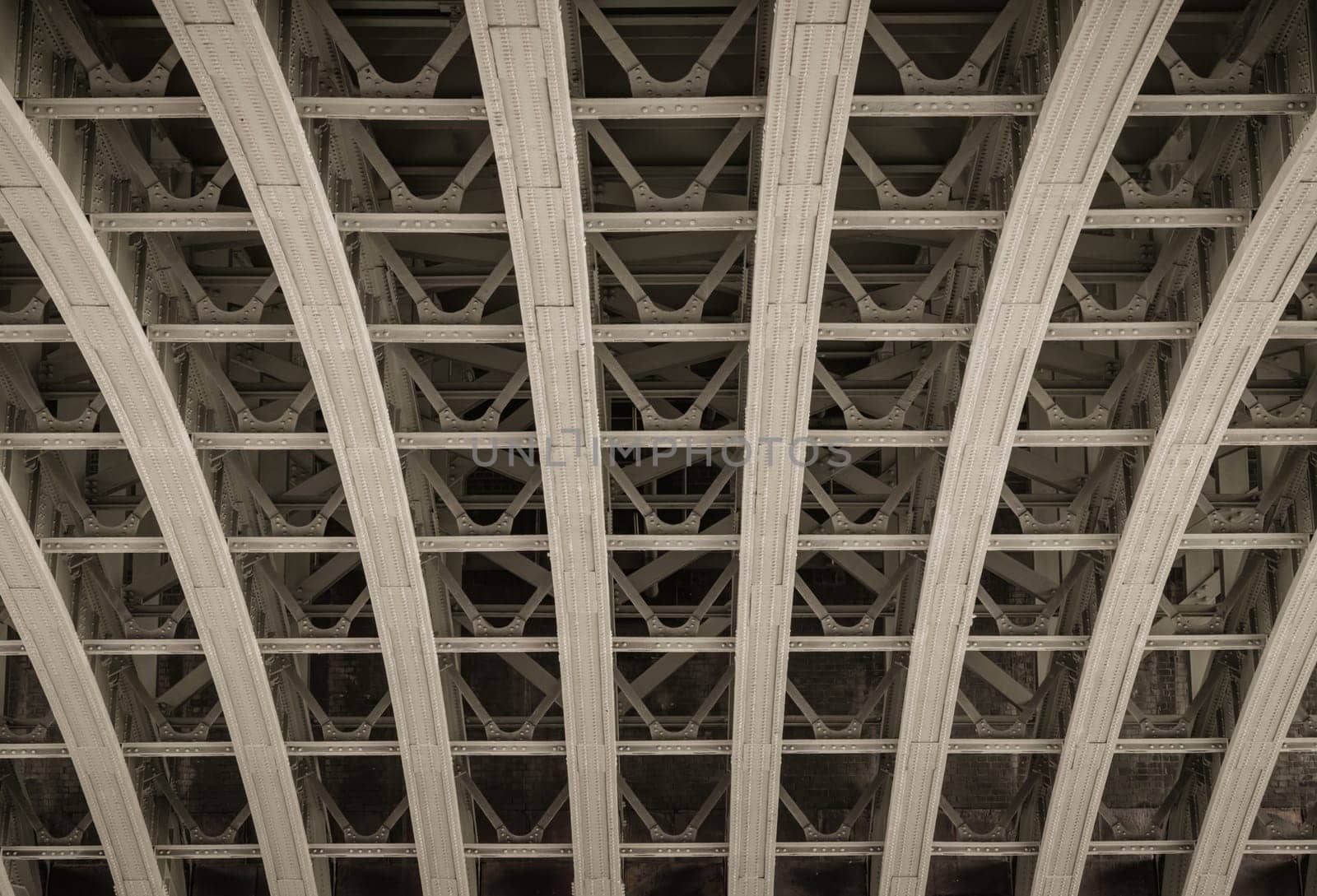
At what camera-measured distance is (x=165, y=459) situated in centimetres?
1933

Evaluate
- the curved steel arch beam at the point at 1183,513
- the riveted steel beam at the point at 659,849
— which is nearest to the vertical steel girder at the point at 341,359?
the riveted steel beam at the point at 659,849

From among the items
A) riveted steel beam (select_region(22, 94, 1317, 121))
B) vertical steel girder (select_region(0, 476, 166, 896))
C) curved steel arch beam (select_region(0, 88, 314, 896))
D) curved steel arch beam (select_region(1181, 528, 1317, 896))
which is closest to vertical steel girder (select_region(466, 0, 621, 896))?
riveted steel beam (select_region(22, 94, 1317, 121))

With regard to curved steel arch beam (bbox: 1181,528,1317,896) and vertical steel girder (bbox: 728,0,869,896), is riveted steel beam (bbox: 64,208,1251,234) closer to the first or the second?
vertical steel girder (bbox: 728,0,869,896)

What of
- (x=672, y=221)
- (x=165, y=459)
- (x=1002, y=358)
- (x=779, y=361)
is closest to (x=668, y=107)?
(x=672, y=221)

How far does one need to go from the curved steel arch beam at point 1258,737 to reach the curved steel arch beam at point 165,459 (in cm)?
1572

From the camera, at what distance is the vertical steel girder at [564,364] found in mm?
15203

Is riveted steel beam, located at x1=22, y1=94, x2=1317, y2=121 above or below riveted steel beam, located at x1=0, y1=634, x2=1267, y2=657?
above

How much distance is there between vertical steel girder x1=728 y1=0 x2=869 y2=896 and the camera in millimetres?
15203

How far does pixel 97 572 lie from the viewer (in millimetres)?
22047

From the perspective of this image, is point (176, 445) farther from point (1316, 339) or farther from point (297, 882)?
point (1316, 339)

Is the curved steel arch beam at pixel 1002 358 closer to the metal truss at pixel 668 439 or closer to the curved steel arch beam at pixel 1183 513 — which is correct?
the metal truss at pixel 668 439

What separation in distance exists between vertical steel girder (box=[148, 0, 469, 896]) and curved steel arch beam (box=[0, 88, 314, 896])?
206 cm

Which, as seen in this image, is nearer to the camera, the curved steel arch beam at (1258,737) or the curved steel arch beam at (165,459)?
the curved steel arch beam at (165,459)

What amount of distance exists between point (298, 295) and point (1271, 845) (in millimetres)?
19223
